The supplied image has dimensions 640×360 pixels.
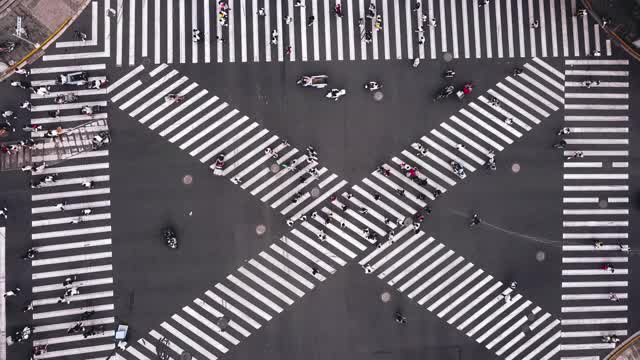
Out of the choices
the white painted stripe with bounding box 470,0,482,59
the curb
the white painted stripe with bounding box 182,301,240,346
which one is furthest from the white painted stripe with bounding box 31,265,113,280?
the curb

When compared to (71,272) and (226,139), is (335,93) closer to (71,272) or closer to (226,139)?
(226,139)

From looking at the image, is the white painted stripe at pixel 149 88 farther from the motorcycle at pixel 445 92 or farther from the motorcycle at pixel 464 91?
the motorcycle at pixel 464 91

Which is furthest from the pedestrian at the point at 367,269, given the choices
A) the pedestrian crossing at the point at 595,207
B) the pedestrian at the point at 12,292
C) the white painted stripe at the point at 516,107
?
the pedestrian at the point at 12,292

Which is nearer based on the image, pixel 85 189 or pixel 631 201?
pixel 85 189

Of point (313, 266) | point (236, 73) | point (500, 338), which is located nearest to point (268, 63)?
point (236, 73)

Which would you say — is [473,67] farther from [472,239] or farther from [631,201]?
[631,201]

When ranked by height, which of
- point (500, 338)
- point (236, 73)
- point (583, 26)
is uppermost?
point (583, 26)

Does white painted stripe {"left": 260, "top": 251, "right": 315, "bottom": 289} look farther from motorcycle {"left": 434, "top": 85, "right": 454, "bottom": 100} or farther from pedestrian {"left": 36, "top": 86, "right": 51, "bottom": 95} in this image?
pedestrian {"left": 36, "top": 86, "right": 51, "bottom": 95}
